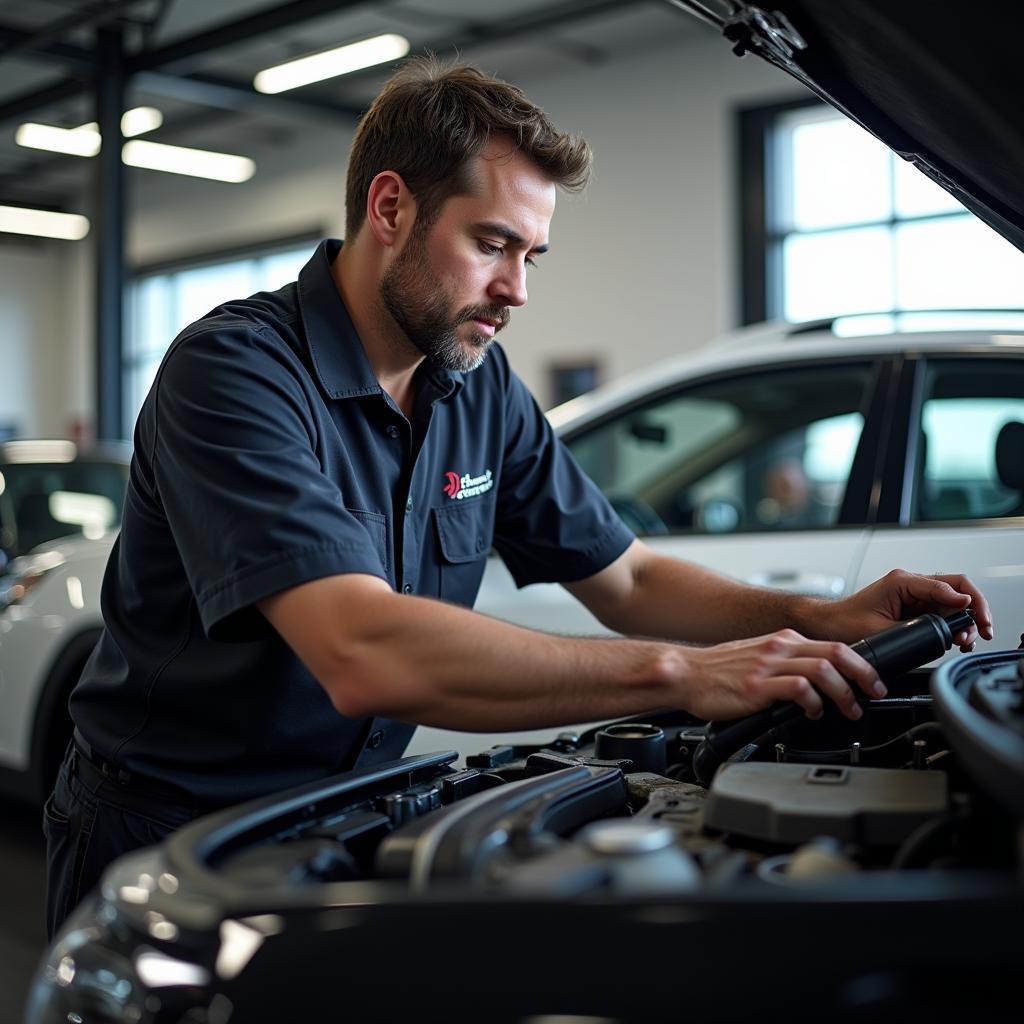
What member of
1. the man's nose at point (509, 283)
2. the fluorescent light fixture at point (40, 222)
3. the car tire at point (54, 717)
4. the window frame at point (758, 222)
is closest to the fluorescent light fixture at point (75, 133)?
the fluorescent light fixture at point (40, 222)

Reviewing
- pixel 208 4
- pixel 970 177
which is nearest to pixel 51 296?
pixel 208 4

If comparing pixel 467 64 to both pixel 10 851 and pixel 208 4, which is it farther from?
pixel 208 4

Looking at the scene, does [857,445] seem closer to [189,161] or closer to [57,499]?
[57,499]

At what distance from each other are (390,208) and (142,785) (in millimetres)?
840

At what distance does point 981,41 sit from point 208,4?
890 cm

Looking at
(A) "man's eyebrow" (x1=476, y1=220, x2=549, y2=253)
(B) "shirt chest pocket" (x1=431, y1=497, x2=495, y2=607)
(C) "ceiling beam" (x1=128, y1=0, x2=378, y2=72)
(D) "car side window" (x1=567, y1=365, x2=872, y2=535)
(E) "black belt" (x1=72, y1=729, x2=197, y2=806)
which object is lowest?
(E) "black belt" (x1=72, y1=729, x2=197, y2=806)

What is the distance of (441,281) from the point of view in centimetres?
169

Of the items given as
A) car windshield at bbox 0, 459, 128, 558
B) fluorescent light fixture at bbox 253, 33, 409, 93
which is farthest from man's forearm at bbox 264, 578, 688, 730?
fluorescent light fixture at bbox 253, 33, 409, 93

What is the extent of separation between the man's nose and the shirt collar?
0.67 feet

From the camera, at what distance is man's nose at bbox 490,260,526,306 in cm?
172

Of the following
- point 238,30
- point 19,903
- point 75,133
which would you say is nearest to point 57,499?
point 19,903

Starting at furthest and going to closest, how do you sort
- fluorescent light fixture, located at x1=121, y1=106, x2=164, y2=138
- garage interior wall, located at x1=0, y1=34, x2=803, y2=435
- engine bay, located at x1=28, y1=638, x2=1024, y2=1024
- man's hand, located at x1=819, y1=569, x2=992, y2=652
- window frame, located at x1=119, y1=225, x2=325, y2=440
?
1. window frame, located at x1=119, y1=225, x2=325, y2=440
2. fluorescent light fixture, located at x1=121, y1=106, x2=164, y2=138
3. garage interior wall, located at x1=0, y1=34, x2=803, y2=435
4. man's hand, located at x1=819, y1=569, x2=992, y2=652
5. engine bay, located at x1=28, y1=638, x2=1024, y2=1024

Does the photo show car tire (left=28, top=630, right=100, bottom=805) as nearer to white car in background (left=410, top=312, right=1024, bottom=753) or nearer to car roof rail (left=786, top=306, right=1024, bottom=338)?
white car in background (left=410, top=312, right=1024, bottom=753)

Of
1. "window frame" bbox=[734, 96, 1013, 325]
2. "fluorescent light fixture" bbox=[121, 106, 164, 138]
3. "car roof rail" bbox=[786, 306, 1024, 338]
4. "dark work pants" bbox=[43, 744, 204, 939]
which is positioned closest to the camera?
"dark work pants" bbox=[43, 744, 204, 939]
